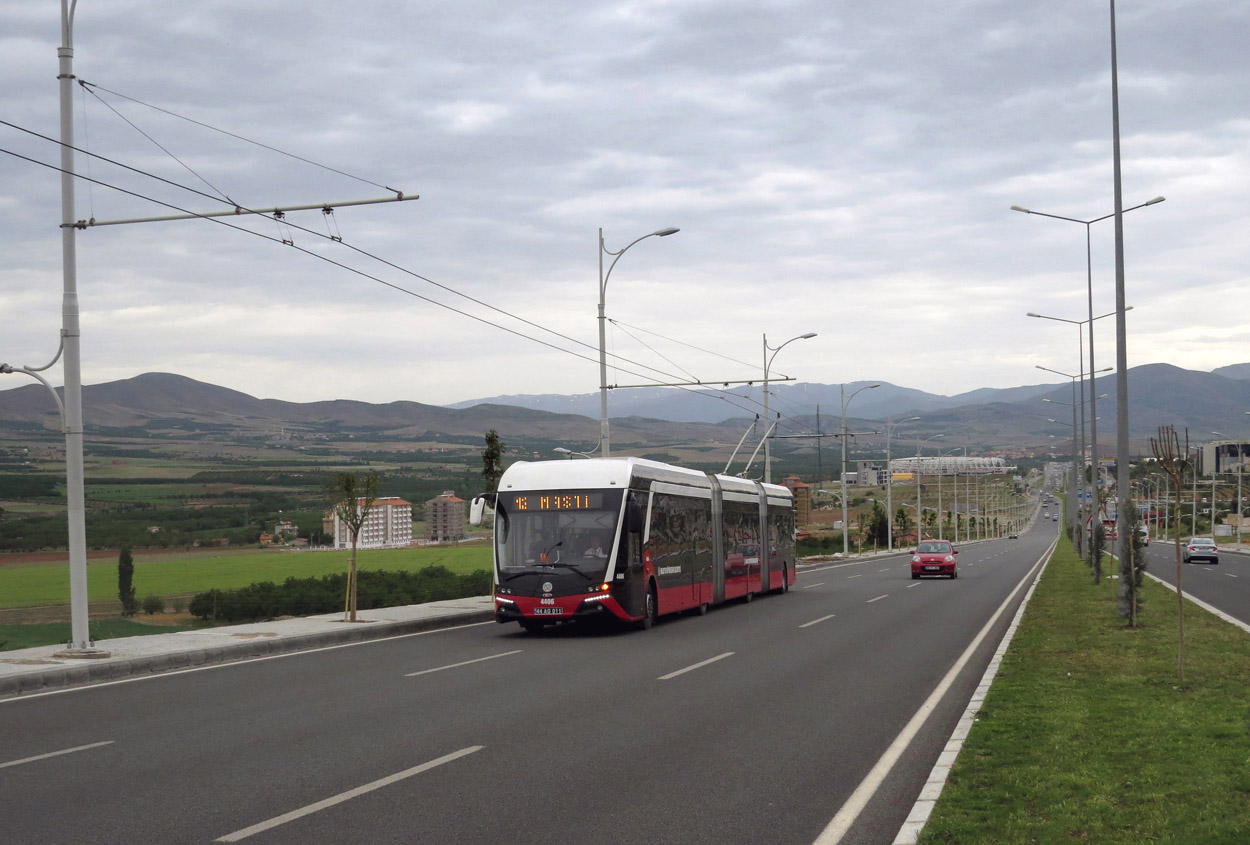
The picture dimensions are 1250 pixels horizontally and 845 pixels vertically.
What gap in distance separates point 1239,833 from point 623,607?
15.4 meters

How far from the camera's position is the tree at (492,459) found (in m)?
29.3

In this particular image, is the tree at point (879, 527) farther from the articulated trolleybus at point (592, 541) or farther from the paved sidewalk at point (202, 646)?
the paved sidewalk at point (202, 646)

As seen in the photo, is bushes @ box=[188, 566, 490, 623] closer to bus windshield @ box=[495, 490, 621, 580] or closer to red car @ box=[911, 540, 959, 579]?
red car @ box=[911, 540, 959, 579]

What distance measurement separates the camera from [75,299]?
1739cm

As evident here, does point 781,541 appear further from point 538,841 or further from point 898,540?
point 898,540

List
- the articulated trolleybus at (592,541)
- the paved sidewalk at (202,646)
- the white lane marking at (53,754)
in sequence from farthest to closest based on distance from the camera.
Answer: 1. the articulated trolleybus at (592,541)
2. the paved sidewalk at (202,646)
3. the white lane marking at (53,754)

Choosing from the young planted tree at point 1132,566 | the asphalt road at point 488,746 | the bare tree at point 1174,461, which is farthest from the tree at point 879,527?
the bare tree at point 1174,461

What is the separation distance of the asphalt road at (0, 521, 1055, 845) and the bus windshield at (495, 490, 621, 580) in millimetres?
2756

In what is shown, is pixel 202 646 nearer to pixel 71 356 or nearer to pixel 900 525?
pixel 71 356

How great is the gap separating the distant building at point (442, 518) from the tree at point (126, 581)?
31.2 m

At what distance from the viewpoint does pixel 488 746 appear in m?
9.99

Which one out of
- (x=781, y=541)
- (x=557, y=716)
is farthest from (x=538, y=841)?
(x=781, y=541)

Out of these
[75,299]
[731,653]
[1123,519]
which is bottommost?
[731,653]

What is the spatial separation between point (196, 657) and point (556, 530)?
23.1 feet
